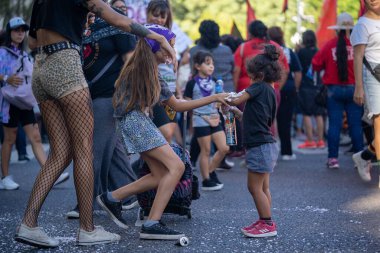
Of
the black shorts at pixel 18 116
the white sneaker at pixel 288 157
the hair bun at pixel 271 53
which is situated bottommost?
the white sneaker at pixel 288 157

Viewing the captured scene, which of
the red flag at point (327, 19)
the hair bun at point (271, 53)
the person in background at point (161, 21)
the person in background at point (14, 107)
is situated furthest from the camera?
the red flag at point (327, 19)

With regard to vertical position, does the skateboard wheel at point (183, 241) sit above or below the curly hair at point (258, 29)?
below

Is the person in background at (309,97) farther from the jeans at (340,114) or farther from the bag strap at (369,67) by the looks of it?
the bag strap at (369,67)

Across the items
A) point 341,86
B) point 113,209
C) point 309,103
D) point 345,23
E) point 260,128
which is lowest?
point 309,103

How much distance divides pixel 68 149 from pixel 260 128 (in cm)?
140

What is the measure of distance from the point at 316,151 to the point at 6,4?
9613 millimetres

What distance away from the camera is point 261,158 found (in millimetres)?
6465

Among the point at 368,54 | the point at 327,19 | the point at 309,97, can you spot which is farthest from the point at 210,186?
the point at 327,19

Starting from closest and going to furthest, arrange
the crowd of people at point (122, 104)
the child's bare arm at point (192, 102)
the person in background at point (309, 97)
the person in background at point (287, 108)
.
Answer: the crowd of people at point (122, 104) < the child's bare arm at point (192, 102) < the person in background at point (287, 108) < the person in background at point (309, 97)

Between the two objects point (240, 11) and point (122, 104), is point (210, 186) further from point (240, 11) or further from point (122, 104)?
point (240, 11)

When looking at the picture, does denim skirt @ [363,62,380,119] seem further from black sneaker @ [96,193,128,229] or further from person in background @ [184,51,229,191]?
black sneaker @ [96,193,128,229]

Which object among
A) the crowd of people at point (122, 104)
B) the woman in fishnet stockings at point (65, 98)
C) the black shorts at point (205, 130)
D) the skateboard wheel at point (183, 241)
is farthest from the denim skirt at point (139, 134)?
the black shorts at point (205, 130)

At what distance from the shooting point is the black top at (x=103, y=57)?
7277 millimetres

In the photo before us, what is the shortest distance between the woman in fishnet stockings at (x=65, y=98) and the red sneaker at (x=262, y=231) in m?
0.99
